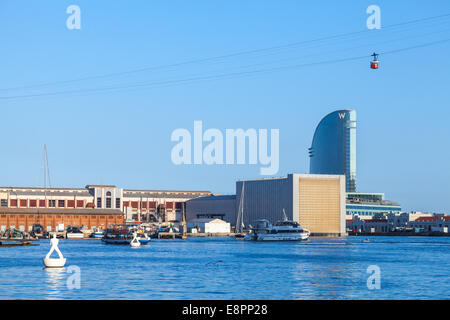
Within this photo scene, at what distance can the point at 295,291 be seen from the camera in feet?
154

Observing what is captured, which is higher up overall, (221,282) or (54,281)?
(54,281)

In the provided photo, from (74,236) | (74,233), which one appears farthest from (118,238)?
(74,233)

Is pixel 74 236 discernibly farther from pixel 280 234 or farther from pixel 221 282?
pixel 221 282

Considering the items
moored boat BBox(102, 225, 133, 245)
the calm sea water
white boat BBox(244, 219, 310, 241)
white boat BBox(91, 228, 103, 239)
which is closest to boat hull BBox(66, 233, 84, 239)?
white boat BBox(91, 228, 103, 239)

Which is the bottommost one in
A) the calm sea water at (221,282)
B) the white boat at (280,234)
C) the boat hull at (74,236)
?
the boat hull at (74,236)

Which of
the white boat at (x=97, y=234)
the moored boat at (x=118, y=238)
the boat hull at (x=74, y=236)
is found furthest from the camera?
the white boat at (x=97, y=234)

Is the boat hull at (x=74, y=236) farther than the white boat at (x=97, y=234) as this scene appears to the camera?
No

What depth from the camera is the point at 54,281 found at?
5112 centimetres

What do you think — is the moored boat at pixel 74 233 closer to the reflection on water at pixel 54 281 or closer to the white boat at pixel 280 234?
the white boat at pixel 280 234

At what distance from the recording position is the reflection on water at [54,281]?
43.1 metres

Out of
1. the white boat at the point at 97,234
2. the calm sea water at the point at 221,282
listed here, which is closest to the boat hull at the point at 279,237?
the white boat at the point at 97,234

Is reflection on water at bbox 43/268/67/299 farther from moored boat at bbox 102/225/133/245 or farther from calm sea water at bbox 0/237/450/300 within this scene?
moored boat at bbox 102/225/133/245

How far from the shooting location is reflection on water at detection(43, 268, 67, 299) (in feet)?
141
